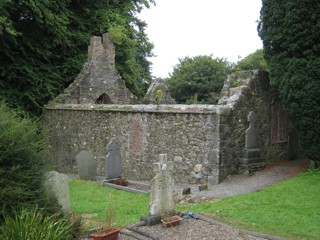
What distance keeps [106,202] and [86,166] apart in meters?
5.05

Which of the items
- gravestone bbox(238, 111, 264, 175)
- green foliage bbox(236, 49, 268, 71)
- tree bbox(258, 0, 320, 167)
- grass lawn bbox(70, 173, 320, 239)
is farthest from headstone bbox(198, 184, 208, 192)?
green foliage bbox(236, 49, 268, 71)

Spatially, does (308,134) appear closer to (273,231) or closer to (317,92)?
(317,92)

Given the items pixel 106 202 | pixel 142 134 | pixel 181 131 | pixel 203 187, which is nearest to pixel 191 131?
pixel 181 131

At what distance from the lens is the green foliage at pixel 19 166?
23.5 feet

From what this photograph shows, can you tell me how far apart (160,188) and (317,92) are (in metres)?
6.46

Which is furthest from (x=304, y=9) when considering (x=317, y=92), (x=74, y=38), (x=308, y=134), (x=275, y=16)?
(x=74, y=38)

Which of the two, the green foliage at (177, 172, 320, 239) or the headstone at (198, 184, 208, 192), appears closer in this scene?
the green foliage at (177, 172, 320, 239)

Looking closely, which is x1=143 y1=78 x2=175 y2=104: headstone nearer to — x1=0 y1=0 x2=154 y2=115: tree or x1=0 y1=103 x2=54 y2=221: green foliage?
x1=0 y1=0 x2=154 y2=115: tree

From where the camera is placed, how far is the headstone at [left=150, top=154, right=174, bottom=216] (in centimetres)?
861

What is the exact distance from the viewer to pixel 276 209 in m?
9.69

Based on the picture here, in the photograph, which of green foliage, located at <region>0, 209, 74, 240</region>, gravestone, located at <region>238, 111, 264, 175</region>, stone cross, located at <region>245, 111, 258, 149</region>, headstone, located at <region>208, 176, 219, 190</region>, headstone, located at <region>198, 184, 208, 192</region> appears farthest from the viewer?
stone cross, located at <region>245, 111, 258, 149</region>

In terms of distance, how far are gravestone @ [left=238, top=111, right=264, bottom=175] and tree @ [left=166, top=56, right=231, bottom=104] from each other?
28.1 m

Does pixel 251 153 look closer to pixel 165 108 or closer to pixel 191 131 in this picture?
pixel 191 131

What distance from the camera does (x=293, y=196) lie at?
10.7 m
